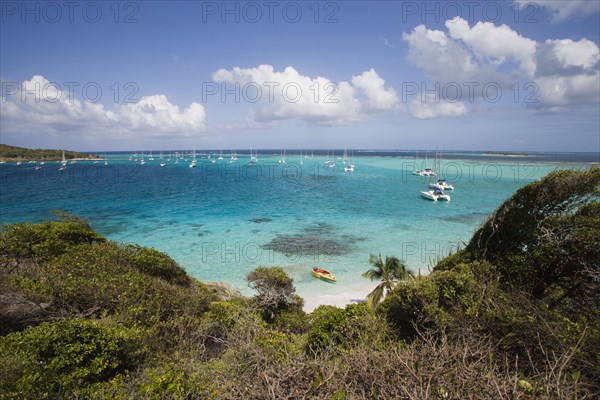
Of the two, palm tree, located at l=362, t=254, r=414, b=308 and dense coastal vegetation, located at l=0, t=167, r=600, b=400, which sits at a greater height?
dense coastal vegetation, located at l=0, t=167, r=600, b=400

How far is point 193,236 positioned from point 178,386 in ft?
88.5

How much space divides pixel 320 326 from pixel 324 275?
11.1 metres

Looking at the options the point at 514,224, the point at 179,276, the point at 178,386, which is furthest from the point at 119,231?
the point at 514,224

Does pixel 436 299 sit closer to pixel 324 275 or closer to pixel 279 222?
pixel 324 275

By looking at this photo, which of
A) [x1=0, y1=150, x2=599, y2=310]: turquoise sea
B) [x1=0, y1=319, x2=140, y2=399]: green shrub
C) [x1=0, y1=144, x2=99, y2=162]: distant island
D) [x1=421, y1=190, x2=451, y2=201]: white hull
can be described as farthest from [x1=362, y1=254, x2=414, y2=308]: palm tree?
[x1=0, y1=144, x2=99, y2=162]: distant island

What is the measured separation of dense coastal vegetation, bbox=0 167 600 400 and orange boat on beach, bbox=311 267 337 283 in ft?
21.2

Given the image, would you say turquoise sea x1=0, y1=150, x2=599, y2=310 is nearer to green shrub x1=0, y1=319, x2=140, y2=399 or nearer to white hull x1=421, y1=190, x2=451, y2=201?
white hull x1=421, y1=190, x2=451, y2=201

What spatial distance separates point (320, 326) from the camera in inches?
434

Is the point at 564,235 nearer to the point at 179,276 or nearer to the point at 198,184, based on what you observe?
the point at 179,276

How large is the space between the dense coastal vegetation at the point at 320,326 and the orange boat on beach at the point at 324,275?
6.46 m

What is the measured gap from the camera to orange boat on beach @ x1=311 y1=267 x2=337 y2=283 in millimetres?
21922

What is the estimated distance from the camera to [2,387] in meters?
5.80

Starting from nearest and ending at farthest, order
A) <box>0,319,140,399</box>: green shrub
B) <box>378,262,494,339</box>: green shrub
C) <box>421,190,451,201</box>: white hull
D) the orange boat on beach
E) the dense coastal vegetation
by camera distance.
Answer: the dense coastal vegetation
<box>0,319,140,399</box>: green shrub
<box>378,262,494,339</box>: green shrub
the orange boat on beach
<box>421,190,451,201</box>: white hull

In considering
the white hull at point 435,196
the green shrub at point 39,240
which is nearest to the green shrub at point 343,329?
the green shrub at point 39,240
